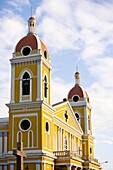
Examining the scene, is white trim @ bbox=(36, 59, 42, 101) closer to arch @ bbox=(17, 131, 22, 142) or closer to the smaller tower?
arch @ bbox=(17, 131, 22, 142)

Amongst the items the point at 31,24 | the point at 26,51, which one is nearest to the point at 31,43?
the point at 26,51

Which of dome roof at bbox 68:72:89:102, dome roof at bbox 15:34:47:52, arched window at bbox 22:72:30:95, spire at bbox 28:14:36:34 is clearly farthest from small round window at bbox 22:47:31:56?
dome roof at bbox 68:72:89:102

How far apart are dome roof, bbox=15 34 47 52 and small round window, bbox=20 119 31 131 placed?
7421 mm

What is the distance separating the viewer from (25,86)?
126 feet

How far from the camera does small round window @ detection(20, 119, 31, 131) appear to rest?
1460 inches

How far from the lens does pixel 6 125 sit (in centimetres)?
4038

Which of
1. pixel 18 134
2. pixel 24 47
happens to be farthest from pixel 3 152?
pixel 24 47

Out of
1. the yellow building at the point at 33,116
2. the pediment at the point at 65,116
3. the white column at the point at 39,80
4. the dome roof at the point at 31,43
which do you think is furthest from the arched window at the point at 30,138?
the dome roof at the point at 31,43

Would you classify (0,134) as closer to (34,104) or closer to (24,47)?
(34,104)

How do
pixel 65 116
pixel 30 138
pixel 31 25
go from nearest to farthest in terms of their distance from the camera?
pixel 30 138 → pixel 31 25 → pixel 65 116

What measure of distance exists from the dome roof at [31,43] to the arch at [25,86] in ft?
8.66

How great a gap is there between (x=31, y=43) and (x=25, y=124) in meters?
8.29

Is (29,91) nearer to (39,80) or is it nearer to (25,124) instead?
(39,80)

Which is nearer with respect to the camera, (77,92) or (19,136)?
(19,136)
